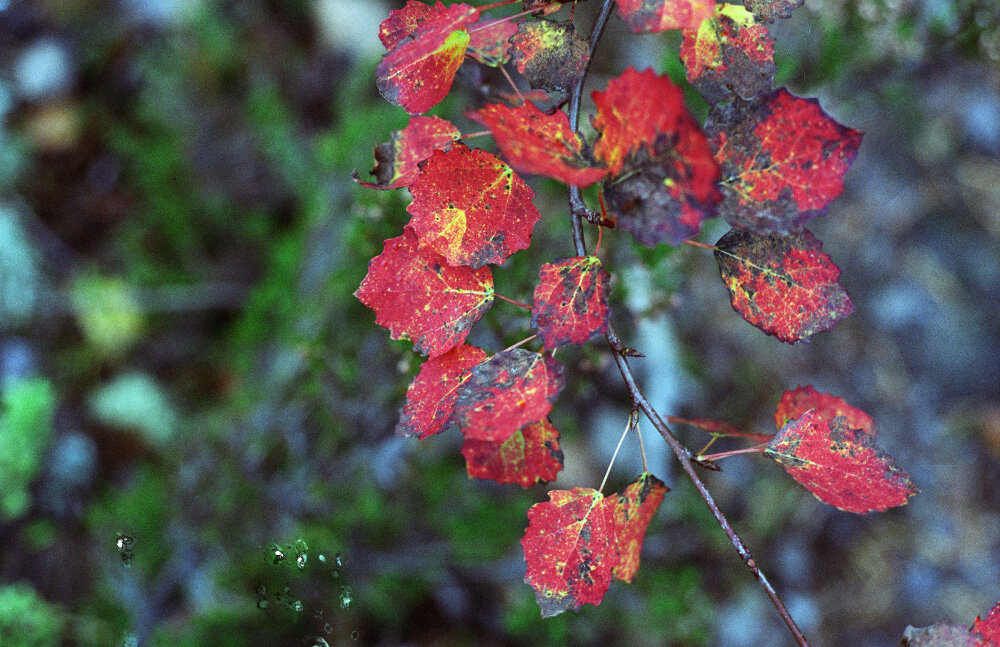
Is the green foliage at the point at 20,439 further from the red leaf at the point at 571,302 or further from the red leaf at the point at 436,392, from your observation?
the red leaf at the point at 571,302

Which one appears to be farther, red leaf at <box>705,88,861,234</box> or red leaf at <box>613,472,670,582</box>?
red leaf at <box>613,472,670,582</box>

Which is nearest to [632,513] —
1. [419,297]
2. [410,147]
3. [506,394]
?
Answer: [506,394]

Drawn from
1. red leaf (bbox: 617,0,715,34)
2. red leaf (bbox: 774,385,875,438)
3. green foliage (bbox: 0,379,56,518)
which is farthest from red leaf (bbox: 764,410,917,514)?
green foliage (bbox: 0,379,56,518)

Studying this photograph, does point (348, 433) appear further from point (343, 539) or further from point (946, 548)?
point (946, 548)

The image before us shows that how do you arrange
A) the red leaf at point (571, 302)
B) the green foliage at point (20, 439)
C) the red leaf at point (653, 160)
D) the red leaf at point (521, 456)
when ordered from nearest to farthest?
1. the red leaf at point (653, 160)
2. the red leaf at point (571, 302)
3. the red leaf at point (521, 456)
4. the green foliage at point (20, 439)

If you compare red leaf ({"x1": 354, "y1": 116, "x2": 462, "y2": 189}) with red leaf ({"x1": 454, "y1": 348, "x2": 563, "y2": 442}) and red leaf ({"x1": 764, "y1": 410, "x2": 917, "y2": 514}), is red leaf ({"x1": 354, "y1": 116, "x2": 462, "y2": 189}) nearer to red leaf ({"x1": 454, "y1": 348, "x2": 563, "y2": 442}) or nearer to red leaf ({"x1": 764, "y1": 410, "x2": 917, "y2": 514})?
red leaf ({"x1": 454, "y1": 348, "x2": 563, "y2": 442})

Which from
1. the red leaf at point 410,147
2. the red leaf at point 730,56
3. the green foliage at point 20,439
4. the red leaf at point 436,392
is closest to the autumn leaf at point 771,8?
the red leaf at point 730,56
